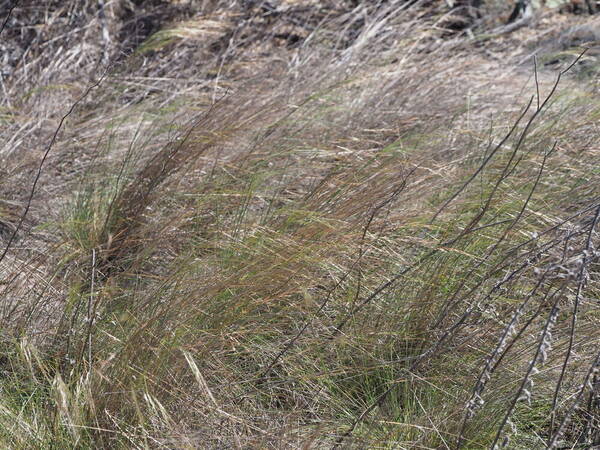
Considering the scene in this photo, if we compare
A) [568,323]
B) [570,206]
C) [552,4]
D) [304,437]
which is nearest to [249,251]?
[304,437]

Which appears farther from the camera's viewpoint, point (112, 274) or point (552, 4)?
point (552, 4)

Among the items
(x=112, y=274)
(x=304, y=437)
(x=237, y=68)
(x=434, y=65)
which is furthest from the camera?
(x=237, y=68)

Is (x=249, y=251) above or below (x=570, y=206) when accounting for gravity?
above

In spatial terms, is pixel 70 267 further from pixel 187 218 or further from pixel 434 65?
pixel 434 65

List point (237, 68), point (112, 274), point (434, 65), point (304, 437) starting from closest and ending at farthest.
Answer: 1. point (304, 437)
2. point (112, 274)
3. point (434, 65)
4. point (237, 68)

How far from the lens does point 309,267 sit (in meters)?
2.11

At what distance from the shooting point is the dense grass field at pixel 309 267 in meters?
1.77

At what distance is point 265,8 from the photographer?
181 inches

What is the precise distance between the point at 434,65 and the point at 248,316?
1.83 m

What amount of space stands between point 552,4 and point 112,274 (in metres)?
3.56

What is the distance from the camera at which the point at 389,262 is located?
221cm

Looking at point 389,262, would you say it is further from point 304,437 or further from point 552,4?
point 552,4

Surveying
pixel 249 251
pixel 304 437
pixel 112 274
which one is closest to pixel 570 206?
pixel 249 251

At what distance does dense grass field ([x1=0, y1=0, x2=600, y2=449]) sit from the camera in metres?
1.77
